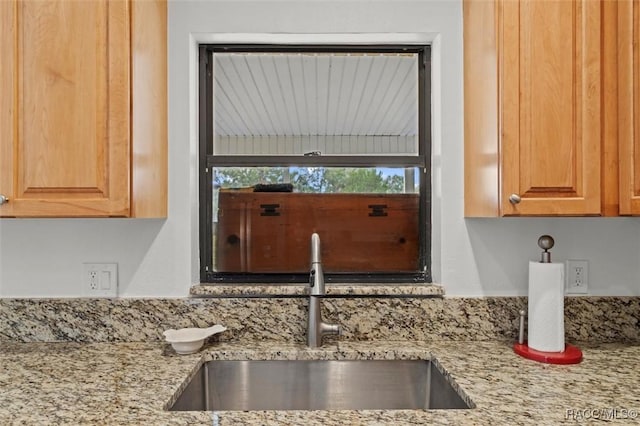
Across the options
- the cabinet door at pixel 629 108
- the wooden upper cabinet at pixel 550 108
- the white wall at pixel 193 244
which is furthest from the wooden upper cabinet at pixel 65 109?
the cabinet door at pixel 629 108

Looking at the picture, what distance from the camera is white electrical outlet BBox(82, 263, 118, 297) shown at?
162 centimetres

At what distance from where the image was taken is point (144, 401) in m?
1.12

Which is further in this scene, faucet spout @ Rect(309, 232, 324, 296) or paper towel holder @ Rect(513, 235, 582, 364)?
faucet spout @ Rect(309, 232, 324, 296)

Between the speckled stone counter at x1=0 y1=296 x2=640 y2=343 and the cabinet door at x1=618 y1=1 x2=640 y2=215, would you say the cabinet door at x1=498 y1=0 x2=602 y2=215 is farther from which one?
the speckled stone counter at x1=0 y1=296 x2=640 y2=343

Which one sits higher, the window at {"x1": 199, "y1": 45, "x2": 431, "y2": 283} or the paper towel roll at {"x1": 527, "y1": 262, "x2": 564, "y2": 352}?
the window at {"x1": 199, "y1": 45, "x2": 431, "y2": 283}

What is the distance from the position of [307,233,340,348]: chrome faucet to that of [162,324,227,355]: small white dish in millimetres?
306

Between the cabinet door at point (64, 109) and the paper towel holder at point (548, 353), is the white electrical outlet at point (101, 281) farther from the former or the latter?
the paper towel holder at point (548, 353)

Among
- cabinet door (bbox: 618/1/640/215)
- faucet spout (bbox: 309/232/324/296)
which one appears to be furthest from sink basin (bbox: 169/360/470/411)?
cabinet door (bbox: 618/1/640/215)

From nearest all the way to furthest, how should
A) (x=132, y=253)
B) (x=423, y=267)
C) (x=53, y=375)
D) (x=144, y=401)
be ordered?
(x=144, y=401) → (x=53, y=375) → (x=132, y=253) → (x=423, y=267)

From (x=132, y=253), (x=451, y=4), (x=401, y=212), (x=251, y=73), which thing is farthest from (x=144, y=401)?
(x=451, y=4)

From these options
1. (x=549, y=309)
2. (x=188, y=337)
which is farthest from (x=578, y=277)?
(x=188, y=337)

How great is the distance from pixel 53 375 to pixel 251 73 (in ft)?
4.06

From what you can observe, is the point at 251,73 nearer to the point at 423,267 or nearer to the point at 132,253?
the point at 132,253

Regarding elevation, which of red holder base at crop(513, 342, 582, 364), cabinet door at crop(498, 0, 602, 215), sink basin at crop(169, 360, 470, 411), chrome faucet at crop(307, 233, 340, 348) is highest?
cabinet door at crop(498, 0, 602, 215)
